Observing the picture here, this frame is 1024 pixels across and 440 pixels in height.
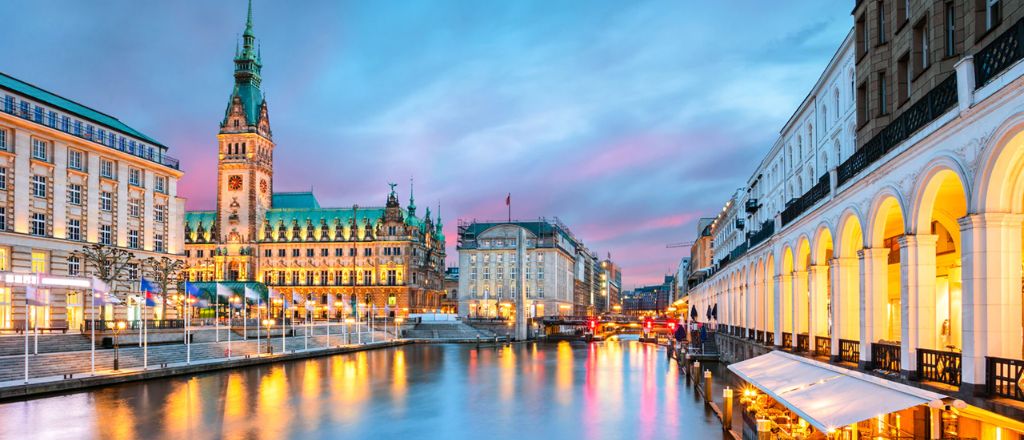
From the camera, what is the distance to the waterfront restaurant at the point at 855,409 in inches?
629

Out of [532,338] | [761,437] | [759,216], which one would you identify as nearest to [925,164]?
[761,437]

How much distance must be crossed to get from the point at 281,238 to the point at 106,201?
312 feet

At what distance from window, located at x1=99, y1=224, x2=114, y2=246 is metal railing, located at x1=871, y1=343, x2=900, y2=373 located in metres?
72.2

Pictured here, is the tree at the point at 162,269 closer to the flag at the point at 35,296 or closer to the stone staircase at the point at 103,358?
the stone staircase at the point at 103,358

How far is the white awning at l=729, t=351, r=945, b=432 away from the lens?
57.7 feet

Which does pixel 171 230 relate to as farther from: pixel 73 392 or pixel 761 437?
pixel 761 437

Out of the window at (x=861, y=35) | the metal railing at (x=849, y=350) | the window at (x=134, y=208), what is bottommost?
the metal railing at (x=849, y=350)

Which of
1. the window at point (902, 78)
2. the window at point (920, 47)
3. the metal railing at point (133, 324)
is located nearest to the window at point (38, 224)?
the metal railing at point (133, 324)

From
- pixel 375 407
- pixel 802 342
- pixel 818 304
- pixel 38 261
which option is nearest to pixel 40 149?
pixel 38 261

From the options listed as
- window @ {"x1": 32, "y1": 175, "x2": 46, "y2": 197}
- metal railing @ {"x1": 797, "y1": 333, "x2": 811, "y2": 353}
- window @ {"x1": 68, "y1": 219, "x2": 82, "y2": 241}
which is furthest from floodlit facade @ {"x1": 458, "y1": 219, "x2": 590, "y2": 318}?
metal railing @ {"x1": 797, "y1": 333, "x2": 811, "y2": 353}

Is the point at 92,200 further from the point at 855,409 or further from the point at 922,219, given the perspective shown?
the point at 922,219

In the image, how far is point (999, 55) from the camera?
14.7 metres

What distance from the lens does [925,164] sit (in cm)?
1852

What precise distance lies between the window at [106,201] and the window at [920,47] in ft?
239
